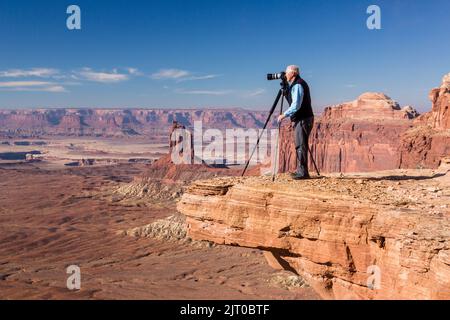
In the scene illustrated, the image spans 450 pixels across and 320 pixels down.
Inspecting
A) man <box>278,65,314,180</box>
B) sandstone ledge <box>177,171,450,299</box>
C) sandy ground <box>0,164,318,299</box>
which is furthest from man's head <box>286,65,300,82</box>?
sandy ground <box>0,164,318,299</box>

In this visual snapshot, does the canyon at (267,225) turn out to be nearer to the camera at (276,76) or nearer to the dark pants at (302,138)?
the dark pants at (302,138)

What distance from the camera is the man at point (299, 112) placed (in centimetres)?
930

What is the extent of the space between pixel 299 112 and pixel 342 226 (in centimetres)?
290

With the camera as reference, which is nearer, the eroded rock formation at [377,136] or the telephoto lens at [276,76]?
the telephoto lens at [276,76]

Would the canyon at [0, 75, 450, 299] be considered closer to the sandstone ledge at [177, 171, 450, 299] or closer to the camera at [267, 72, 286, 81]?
the sandstone ledge at [177, 171, 450, 299]

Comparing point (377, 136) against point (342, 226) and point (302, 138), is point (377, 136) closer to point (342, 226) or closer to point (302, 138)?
point (302, 138)

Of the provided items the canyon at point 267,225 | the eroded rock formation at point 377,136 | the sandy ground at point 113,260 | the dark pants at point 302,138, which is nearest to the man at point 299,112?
the dark pants at point 302,138

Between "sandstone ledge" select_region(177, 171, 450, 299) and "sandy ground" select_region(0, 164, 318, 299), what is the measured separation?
22.8 m

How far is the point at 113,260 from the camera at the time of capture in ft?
146

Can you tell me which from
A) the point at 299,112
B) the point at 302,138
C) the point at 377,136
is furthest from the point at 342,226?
the point at 377,136

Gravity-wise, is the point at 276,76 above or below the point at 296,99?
above

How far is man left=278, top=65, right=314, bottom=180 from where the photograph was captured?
30.5 ft

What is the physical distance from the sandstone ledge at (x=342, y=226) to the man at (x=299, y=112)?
0.65 m
